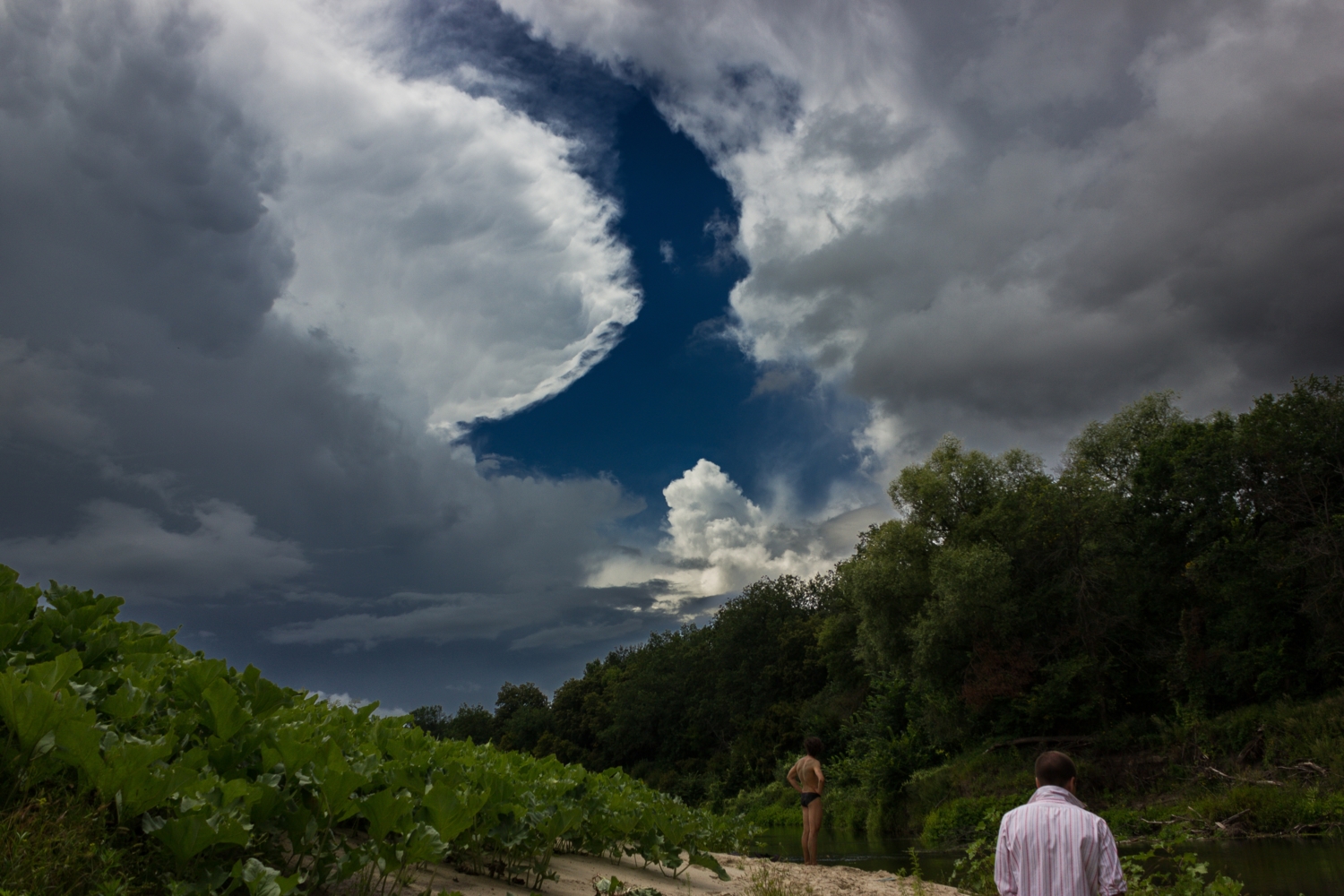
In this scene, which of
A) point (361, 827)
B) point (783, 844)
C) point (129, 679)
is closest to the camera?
point (129, 679)

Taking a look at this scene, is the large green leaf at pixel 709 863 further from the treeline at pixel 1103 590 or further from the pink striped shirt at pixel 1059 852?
the treeline at pixel 1103 590

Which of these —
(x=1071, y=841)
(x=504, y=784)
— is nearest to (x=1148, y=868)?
(x=1071, y=841)

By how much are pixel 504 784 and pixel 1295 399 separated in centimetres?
2828

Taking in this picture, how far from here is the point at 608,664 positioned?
76.2 metres

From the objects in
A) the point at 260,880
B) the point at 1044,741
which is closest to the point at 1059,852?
the point at 260,880

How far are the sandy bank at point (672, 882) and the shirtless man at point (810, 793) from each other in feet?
3.99

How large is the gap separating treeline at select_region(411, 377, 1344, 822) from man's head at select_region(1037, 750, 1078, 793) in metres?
22.5

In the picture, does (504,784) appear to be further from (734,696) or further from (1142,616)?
(734,696)

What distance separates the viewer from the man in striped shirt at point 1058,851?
14.0 ft

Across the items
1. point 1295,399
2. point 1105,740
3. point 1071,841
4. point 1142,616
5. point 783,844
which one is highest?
point 1295,399

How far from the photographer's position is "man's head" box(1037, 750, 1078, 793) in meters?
4.58

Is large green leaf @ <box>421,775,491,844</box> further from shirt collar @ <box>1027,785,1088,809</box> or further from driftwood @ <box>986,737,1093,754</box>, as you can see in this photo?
driftwood @ <box>986,737,1093,754</box>

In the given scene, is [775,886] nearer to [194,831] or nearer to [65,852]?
[194,831]

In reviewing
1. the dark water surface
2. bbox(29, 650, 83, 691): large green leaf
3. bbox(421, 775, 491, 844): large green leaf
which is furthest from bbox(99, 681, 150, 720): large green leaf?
the dark water surface
